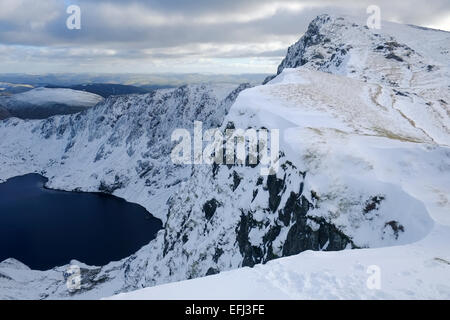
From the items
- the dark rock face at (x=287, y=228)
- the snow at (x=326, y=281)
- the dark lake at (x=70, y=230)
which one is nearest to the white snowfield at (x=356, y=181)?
the snow at (x=326, y=281)

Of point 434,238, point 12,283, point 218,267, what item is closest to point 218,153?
point 218,267

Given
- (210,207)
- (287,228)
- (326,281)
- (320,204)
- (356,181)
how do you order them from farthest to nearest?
(210,207) < (287,228) < (356,181) < (320,204) < (326,281)

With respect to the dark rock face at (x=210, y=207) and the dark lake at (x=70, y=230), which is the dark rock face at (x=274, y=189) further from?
the dark lake at (x=70, y=230)

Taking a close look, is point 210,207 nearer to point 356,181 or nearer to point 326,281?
point 356,181

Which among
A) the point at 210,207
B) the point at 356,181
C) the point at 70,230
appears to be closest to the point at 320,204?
the point at 356,181

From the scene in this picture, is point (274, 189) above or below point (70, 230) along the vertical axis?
above

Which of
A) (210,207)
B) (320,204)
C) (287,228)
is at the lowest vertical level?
(210,207)

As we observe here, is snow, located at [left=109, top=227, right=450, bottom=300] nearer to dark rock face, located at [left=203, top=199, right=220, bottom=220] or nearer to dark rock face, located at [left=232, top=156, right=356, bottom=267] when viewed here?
dark rock face, located at [left=232, top=156, right=356, bottom=267]
